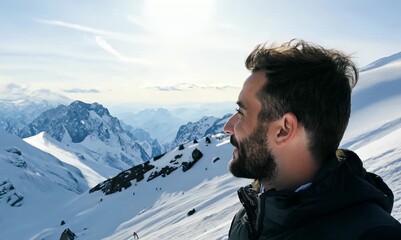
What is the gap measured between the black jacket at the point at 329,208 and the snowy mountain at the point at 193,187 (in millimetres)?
5904

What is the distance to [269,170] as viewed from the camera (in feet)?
8.61

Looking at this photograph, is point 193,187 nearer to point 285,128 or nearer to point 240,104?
point 240,104

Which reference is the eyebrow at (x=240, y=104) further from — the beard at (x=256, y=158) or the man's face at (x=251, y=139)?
the beard at (x=256, y=158)

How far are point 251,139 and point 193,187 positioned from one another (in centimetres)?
4636

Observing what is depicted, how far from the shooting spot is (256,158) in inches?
104

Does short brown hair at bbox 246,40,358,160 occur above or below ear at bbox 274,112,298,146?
above

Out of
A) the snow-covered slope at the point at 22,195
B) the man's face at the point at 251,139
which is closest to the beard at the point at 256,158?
the man's face at the point at 251,139

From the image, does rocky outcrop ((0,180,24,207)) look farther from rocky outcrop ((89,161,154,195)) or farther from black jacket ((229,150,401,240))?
black jacket ((229,150,401,240))

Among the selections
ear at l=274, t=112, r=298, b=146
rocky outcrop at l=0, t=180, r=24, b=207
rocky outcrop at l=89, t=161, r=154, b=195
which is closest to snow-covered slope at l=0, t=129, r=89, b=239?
rocky outcrop at l=0, t=180, r=24, b=207

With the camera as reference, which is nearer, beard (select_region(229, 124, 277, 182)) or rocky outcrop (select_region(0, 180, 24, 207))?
beard (select_region(229, 124, 277, 182))

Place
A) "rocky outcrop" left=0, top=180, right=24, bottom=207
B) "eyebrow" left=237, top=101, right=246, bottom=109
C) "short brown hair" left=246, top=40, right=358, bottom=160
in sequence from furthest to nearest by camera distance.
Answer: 1. "rocky outcrop" left=0, top=180, right=24, bottom=207
2. "eyebrow" left=237, top=101, right=246, bottom=109
3. "short brown hair" left=246, top=40, right=358, bottom=160

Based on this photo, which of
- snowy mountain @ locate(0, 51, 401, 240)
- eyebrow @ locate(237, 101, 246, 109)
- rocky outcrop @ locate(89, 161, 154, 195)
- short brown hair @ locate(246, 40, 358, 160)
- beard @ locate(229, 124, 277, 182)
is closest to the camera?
short brown hair @ locate(246, 40, 358, 160)

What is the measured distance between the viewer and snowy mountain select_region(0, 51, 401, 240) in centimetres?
1753

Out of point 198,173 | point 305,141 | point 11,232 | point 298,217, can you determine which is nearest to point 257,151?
point 305,141
